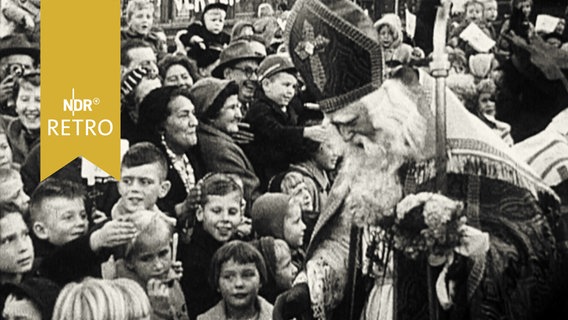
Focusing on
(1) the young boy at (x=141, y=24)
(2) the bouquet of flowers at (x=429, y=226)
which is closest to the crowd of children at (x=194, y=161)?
(1) the young boy at (x=141, y=24)

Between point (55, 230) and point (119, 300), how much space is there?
37cm

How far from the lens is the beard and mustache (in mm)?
4883

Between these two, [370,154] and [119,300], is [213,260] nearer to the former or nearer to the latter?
[119,300]

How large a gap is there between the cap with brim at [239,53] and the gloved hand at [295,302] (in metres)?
0.88

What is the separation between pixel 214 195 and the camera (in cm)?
489

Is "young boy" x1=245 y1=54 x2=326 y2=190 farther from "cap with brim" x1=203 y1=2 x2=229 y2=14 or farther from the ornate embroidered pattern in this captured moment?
"cap with brim" x1=203 y1=2 x2=229 y2=14

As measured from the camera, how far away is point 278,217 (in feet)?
16.0

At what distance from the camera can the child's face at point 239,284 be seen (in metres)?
4.91

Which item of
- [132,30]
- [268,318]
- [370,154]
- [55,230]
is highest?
[132,30]

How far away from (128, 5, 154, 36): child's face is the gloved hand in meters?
1.16

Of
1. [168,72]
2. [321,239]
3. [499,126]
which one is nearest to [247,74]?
[168,72]

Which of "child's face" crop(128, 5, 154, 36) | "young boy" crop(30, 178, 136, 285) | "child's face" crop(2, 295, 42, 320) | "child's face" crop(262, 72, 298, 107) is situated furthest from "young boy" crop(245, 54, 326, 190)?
"child's face" crop(2, 295, 42, 320)

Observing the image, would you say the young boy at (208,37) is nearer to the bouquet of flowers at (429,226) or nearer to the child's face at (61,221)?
the child's face at (61,221)

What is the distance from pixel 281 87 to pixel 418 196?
681 millimetres
